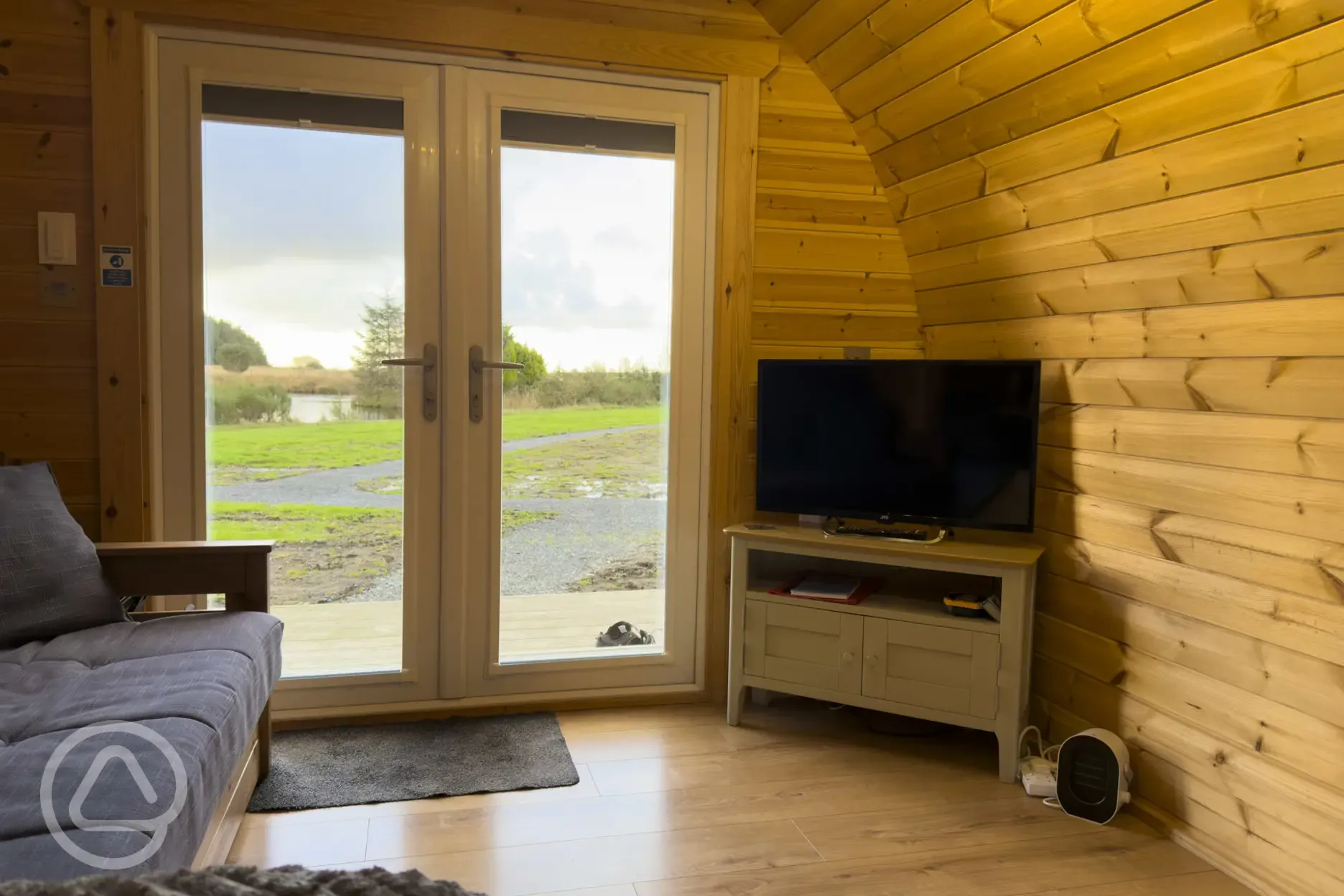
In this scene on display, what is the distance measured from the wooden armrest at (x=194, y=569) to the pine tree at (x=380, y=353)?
2.18ft

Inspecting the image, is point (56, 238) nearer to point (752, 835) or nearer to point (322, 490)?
point (322, 490)

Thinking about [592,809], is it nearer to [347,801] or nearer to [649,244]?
[347,801]

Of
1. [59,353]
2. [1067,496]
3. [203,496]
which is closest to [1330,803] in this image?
[1067,496]

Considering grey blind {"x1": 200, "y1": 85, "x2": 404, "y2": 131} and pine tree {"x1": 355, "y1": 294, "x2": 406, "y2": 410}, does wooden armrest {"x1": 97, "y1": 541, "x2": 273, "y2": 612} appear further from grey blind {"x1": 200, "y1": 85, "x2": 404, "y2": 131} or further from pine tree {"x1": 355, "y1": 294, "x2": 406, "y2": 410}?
grey blind {"x1": 200, "y1": 85, "x2": 404, "y2": 131}

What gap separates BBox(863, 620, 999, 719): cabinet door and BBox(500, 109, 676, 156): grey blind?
171 cm

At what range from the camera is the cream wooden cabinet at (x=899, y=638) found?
8.63 feet

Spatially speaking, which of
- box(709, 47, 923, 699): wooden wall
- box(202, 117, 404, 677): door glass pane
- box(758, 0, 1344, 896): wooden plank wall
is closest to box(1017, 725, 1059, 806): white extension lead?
box(758, 0, 1344, 896): wooden plank wall

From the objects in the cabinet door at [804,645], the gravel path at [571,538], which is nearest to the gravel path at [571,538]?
the gravel path at [571,538]

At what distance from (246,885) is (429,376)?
2342 millimetres

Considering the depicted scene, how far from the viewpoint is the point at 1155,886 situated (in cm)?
211

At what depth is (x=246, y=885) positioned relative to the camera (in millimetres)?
702

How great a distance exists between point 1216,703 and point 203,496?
284cm

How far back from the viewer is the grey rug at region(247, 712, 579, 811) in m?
2.44

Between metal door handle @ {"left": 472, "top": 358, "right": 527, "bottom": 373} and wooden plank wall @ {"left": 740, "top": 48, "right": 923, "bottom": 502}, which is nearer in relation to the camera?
metal door handle @ {"left": 472, "top": 358, "right": 527, "bottom": 373}
